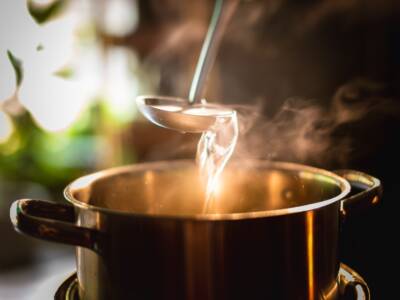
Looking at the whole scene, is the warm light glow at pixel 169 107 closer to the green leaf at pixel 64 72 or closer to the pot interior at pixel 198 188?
the pot interior at pixel 198 188

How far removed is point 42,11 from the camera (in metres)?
0.86

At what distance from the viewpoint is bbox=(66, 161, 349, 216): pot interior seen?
0.78 m

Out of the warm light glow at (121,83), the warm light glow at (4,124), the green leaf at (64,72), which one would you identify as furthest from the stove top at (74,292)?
the warm light glow at (121,83)

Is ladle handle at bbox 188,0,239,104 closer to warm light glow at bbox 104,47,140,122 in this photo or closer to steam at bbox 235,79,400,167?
steam at bbox 235,79,400,167

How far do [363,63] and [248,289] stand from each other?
0.79 metres

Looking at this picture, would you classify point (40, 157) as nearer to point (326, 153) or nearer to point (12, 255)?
point (12, 255)

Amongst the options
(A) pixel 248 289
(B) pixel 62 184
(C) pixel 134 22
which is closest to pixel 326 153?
(A) pixel 248 289

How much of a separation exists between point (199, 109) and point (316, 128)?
1.29 ft

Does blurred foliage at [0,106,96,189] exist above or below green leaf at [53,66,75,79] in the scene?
below

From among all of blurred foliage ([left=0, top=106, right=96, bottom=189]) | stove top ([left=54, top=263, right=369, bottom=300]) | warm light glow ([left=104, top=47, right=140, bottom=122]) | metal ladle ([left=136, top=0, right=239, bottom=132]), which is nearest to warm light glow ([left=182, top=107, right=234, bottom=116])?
metal ladle ([left=136, top=0, right=239, bottom=132])

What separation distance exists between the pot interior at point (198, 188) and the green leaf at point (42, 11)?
1.15 feet

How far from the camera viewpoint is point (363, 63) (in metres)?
1.09

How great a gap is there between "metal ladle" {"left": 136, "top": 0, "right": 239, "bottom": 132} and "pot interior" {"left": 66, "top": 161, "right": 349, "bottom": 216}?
150 millimetres

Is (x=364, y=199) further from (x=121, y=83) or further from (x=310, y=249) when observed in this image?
(x=121, y=83)
